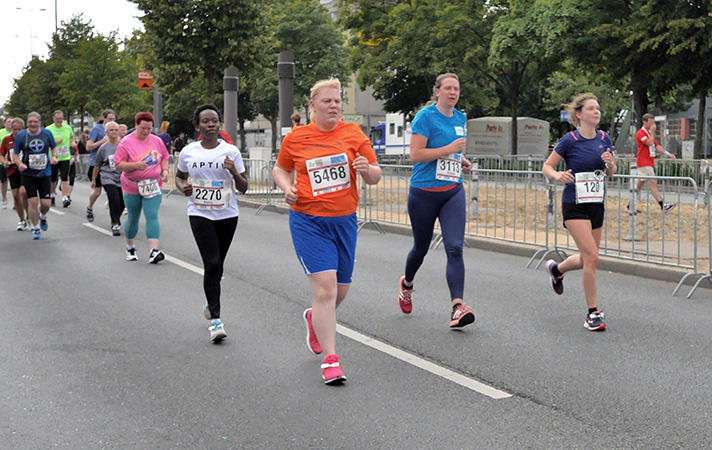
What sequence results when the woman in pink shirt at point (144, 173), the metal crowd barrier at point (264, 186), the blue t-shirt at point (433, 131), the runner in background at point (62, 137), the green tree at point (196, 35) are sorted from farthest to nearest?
the green tree at point (196, 35), the metal crowd barrier at point (264, 186), the runner in background at point (62, 137), the woman in pink shirt at point (144, 173), the blue t-shirt at point (433, 131)

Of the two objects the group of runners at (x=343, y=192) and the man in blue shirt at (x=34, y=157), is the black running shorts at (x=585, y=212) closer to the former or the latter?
the group of runners at (x=343, y=192)

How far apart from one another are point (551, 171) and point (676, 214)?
132 inches

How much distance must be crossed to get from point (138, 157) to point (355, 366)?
6.13 m

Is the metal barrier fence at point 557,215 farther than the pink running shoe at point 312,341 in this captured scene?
Yes

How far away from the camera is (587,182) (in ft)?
24.2

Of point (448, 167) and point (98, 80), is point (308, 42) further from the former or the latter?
point (448, 167)

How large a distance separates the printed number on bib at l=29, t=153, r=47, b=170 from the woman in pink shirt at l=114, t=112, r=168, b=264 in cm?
278

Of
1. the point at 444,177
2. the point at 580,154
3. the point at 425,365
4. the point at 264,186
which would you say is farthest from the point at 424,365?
the point at 264,186

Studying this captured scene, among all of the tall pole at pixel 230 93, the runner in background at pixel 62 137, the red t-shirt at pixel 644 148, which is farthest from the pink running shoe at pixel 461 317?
the tall pole at pixel 230 93

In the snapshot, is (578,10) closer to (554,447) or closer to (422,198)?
(422,198)

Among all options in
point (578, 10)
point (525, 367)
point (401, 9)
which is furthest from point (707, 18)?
point (525, 367)

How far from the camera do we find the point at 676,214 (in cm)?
1038

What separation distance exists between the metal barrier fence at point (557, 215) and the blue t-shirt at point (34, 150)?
17.0 feet

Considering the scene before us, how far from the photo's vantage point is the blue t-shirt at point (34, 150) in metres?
13.7
